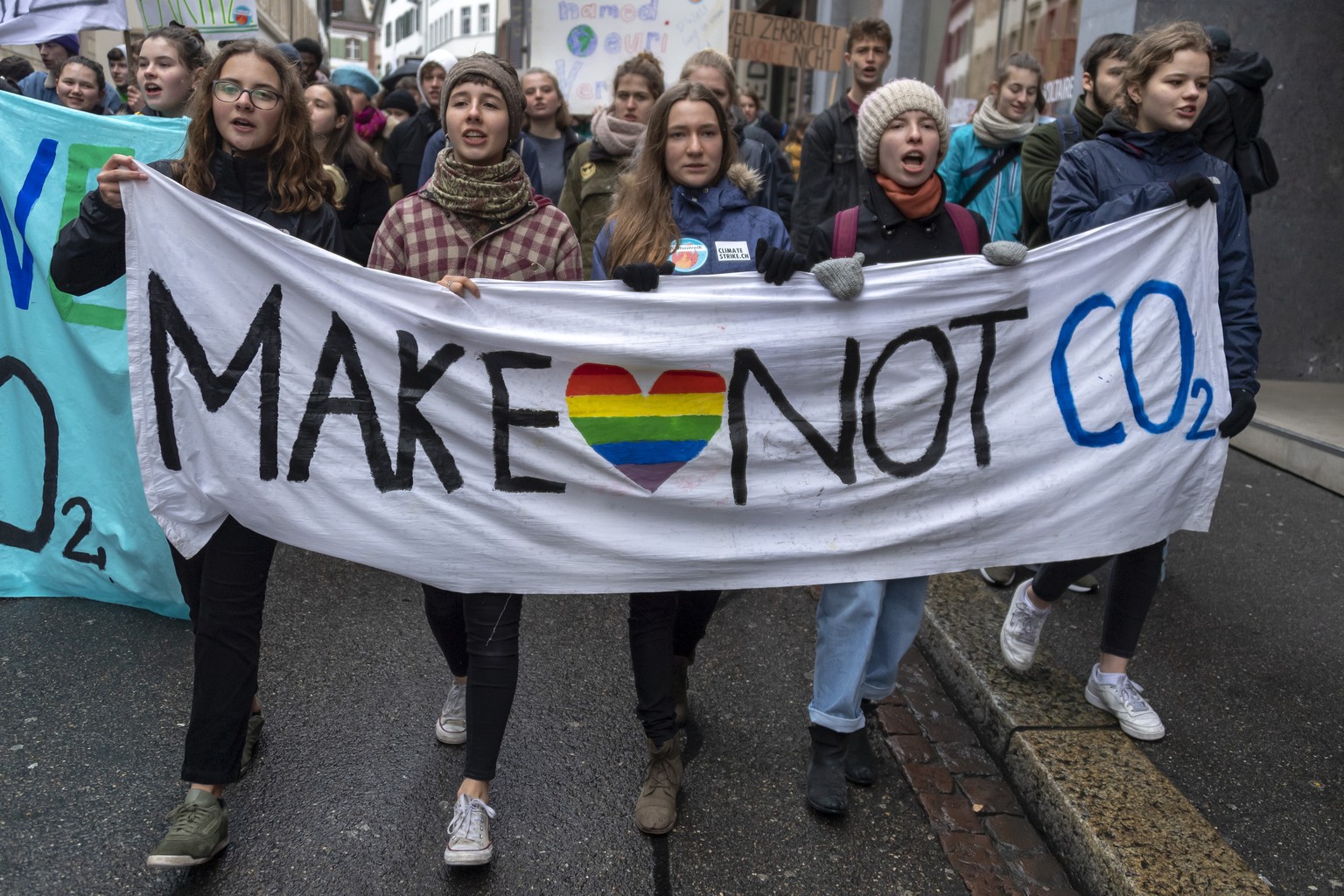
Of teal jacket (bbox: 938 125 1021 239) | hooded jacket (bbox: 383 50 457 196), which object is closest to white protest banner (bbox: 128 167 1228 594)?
teal jacket (bbox: 938 125 1021 239)

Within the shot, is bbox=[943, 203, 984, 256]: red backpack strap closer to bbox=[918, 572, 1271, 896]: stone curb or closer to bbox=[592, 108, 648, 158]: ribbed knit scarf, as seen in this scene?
bbox=[918, 572, 1271, 896]: stone curb

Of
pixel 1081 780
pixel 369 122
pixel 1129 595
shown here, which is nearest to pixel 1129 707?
pixel 1129 595

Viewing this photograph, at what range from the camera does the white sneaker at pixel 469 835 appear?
8.55 ft

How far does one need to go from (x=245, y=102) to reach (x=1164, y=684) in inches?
126

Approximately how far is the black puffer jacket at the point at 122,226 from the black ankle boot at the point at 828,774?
183cm

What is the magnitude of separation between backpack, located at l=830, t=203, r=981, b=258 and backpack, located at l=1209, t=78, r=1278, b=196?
121cm

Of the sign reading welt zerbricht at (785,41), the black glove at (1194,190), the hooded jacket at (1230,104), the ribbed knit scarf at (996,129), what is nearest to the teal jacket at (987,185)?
the ribbed knit scarf at (996,129)

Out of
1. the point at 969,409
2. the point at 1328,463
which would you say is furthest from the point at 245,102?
the point at 1328,463

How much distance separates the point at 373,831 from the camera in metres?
2.79

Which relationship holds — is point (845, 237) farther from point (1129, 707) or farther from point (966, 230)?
point (1129, 707)

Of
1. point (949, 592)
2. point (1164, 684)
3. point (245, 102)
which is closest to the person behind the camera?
point (245, 102)

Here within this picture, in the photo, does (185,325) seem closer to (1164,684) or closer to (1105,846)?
(1105,846)

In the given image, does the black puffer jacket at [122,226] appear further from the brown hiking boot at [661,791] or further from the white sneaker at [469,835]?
the brown hiking boot at [661,791]

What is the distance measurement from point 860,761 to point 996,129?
3169 mm
